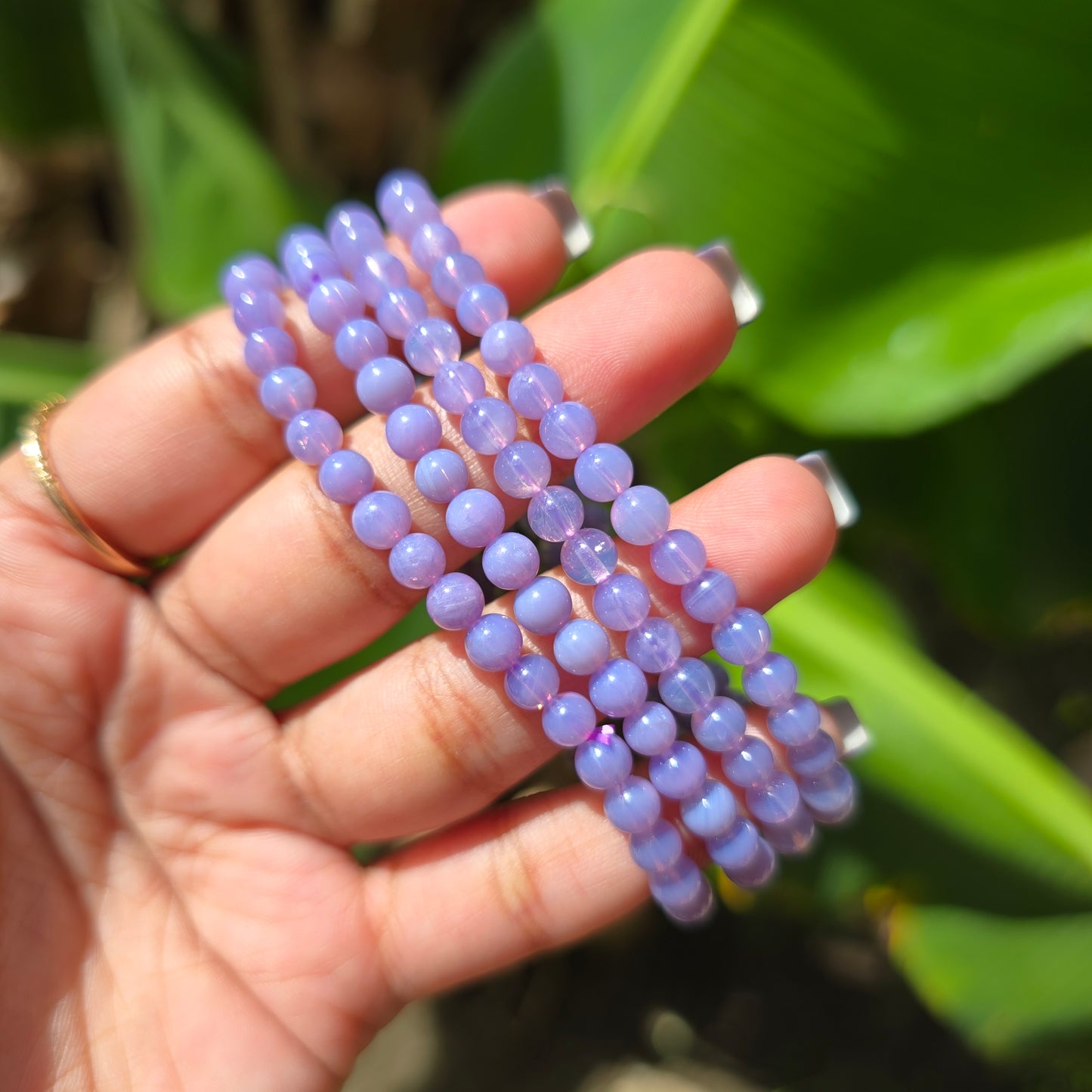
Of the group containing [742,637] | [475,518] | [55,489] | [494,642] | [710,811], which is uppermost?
[55,489]

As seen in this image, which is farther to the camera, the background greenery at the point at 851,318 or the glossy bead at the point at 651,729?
the background greenery at the point at 851,318

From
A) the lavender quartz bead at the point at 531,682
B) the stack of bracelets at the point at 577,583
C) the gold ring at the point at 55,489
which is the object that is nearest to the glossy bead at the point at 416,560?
the stack of bracelets at the point at 577,583

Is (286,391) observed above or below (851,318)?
above

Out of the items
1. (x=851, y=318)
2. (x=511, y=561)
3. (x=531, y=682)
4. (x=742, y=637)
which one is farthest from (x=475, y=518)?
(x=851, y=318)

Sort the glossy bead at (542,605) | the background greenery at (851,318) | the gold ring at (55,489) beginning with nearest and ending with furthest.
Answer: the glossy bead at (542,605)
the gold ring at (55,489)
the background greenery at (851,318)

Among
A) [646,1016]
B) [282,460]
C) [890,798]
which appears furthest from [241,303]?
[646,1016]

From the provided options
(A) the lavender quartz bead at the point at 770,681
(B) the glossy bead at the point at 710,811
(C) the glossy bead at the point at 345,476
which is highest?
(C) the glossy bead at the point at 345,476

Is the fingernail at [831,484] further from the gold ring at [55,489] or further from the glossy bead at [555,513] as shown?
the gold ring at [55,489]

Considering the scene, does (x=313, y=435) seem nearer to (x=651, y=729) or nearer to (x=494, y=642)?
(x=494, y=642)
